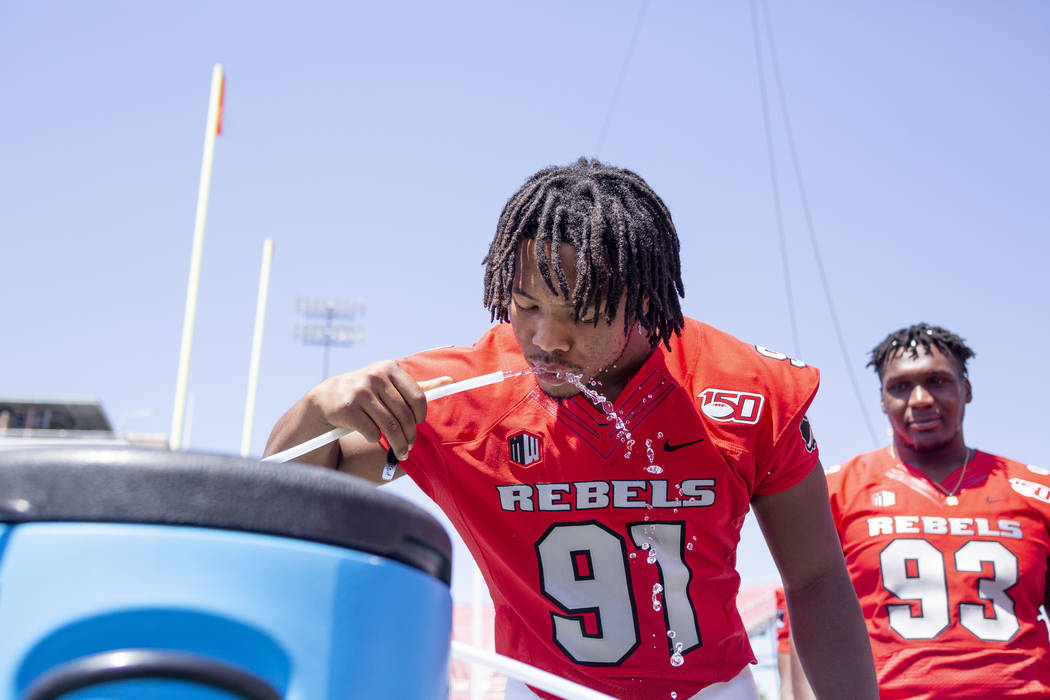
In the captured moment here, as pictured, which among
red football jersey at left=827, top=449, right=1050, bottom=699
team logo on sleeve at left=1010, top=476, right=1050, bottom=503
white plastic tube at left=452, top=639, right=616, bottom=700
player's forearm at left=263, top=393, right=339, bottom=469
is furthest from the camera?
team logo on sleeve at left=1010, top=476, right=1050, bottom=503

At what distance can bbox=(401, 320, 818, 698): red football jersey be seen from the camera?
1.81m

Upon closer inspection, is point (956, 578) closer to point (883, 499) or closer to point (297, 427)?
point (883, 499)

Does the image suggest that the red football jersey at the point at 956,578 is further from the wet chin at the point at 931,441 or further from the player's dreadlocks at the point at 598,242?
the player's dreadlocks at the point at 598,242

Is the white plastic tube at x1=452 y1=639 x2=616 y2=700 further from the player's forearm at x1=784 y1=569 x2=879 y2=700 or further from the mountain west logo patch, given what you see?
the player's forearm at x1=784 y1=569 x2=879 y2=700

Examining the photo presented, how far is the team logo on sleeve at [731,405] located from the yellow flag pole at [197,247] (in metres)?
7.84

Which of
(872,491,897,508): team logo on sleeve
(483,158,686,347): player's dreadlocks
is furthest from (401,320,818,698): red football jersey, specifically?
(872,491,897,508): team logo on sleeve

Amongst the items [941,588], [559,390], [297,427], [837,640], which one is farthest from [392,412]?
[941,588]

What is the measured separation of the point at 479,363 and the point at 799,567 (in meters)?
0.73

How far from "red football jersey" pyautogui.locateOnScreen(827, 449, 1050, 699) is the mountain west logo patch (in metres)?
1.80

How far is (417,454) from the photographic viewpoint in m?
1.87

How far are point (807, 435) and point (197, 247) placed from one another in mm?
8632

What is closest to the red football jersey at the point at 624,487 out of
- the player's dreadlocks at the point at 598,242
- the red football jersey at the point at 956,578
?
the player's dreadlocks at the point at 598,242

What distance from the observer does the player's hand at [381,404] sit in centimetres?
137

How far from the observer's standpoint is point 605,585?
184 centimetres
